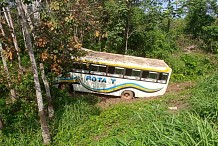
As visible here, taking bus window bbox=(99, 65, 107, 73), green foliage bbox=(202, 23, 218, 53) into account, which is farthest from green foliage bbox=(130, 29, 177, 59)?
A: bus window bbox=(99, 65, 107, 73)

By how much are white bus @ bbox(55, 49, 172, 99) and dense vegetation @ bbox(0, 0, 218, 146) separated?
3.07 feet

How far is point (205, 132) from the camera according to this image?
376 centimetres

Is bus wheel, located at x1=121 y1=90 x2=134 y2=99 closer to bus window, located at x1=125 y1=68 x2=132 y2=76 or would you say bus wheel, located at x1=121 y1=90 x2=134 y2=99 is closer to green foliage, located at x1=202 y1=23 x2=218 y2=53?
bus window, located at x1=125 y1=68 x2=132 y2=76

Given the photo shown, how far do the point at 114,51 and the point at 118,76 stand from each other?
5.87m

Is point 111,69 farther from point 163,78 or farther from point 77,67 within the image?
point 163,78

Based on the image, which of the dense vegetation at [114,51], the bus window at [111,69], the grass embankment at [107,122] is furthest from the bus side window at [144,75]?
the grass embankment at [107,122]

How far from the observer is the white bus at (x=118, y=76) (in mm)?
11688

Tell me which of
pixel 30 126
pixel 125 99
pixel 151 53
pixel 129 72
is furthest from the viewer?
pixel 151 53

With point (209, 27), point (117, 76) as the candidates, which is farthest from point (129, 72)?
point (209, 27)

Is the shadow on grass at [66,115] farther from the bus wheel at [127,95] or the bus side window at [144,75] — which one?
the bus side window at [144,75]

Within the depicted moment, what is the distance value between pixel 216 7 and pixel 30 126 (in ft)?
62.1

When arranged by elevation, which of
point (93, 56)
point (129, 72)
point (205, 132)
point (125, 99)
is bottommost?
point (125, 99)

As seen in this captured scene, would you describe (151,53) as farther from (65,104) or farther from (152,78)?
(65,104)

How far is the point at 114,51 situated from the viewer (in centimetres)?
1742
